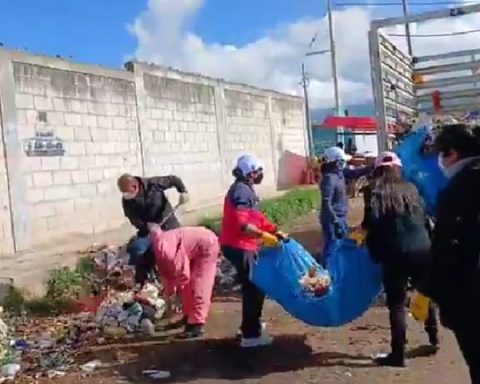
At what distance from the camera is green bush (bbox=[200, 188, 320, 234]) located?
598 inches

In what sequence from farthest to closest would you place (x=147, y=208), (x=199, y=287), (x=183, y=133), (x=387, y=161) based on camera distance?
(x=183, y=133)
(x=147, y=208)
(x=199, y=287)
(x=387, y=161)

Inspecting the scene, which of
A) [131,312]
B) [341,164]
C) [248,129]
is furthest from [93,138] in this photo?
[248,129]

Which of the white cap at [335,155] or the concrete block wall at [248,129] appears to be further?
the concrete block wall at [248,129]

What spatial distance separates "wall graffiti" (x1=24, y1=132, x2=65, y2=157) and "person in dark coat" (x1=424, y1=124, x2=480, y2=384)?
668 cm

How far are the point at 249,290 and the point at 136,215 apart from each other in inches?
76.1

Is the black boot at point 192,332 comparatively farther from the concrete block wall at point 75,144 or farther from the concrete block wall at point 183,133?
the concrete block wall at point 183,133

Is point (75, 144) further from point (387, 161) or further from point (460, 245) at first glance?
point (460, 245)

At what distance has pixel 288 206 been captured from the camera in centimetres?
1689

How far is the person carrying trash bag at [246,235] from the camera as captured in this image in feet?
21.7

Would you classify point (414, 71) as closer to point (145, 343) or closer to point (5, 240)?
point (145, 343)

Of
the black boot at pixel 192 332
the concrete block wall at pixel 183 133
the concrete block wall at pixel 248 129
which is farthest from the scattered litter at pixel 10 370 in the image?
the concrete block wall at pixel 248 129

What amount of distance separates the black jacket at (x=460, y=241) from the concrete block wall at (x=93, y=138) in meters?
6.41

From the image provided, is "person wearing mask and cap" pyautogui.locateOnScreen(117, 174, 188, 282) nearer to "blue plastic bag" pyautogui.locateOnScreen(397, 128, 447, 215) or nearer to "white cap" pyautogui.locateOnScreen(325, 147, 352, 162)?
"white cap" pyautogui.locateOnScreen(325, 147, 352, 162)

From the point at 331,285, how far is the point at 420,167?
5.67 feet
